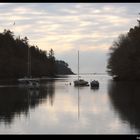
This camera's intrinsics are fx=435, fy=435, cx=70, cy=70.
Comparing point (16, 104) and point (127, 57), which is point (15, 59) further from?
point (16, 104)

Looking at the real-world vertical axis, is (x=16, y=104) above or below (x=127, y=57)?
below

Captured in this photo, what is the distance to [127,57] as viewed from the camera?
10331 centimetres

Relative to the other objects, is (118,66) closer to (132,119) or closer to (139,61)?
(139,61)

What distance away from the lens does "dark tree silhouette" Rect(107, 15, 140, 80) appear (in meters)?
99.6

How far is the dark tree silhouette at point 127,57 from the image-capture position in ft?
327

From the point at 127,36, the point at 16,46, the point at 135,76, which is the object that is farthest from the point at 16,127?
the point at 16,46

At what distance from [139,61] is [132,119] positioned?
Answer: 7029 cm

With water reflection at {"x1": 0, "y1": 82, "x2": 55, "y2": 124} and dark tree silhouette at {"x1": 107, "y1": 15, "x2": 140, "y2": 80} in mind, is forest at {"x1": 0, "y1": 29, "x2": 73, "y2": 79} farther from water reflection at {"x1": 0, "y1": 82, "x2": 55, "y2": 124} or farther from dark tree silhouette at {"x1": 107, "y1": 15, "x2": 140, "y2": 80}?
water reflection at {"x1": 0, "y1": 82, "x2": 55, "y2": 124}

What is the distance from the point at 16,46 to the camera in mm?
168125

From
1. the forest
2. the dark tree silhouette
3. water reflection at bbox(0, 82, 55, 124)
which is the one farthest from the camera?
the forest

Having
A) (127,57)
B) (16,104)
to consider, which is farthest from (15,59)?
(16,104)

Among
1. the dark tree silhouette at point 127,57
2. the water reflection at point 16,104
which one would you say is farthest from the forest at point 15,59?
the water reflection at point 16,104

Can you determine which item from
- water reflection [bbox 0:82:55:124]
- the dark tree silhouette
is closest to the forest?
the dark tree silhouette
